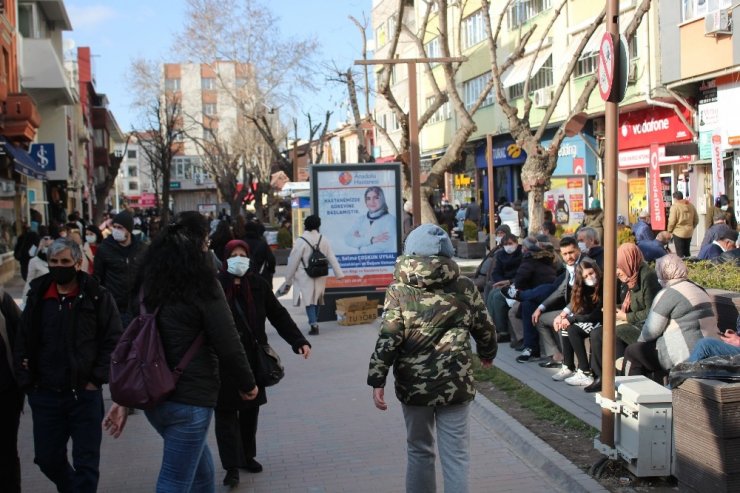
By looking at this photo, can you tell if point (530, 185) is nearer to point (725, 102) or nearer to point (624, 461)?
point (725, 102)

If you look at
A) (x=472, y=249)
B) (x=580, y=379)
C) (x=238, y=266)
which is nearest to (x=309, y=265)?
(x=580, y=379)

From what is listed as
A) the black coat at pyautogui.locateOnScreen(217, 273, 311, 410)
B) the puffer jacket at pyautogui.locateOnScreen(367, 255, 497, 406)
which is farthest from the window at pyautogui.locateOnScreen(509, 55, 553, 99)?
the puffer jacket at pyautogui.locateOnScreen(367, 255, 497, 406)

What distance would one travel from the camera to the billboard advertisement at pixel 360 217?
47.1 feet

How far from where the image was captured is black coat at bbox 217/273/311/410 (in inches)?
234

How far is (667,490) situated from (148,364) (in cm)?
327

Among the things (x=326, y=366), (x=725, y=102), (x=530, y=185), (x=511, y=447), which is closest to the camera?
(x=511, y=447)

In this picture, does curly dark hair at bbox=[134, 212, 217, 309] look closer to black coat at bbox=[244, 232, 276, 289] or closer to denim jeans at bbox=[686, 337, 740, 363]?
denim jeans at bbox=[686, 337, 740, 363]

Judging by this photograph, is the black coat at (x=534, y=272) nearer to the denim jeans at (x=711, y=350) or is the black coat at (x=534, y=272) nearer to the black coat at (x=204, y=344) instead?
the denim jeans at (x=711, y=350)

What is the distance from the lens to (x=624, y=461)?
5.70 meters

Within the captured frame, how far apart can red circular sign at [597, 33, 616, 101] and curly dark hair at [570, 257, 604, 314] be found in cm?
305

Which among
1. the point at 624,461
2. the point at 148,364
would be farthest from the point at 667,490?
the point at 148,364

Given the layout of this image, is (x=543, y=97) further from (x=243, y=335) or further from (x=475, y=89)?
(x=243, y=335)

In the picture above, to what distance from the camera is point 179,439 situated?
4.39 m

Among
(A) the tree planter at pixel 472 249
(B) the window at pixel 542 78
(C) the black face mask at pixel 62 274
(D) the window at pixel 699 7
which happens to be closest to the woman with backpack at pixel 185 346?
(C) the black face mask at pixel 62 274
